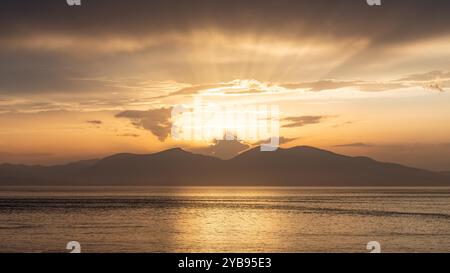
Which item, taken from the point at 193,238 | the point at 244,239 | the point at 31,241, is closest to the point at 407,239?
the point at 244,239

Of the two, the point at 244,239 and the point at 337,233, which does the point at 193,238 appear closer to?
the point at 244,239

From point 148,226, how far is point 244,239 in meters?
14.5

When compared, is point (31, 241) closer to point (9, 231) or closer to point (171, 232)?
point (9, 231)

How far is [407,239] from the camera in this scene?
4606cm

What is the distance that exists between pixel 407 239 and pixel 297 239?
28.5ft
